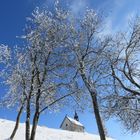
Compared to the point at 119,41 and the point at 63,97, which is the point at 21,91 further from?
the point at 119,41

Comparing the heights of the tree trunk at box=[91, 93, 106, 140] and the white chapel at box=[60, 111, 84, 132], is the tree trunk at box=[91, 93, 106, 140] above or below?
below

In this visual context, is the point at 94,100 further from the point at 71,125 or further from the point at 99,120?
the point at 71,125

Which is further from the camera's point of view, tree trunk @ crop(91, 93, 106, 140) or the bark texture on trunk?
the bark texture on trunk

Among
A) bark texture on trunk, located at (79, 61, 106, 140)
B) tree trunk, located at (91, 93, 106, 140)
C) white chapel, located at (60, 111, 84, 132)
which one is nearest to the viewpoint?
tree trunk, located at (91, 93, 106, 140)

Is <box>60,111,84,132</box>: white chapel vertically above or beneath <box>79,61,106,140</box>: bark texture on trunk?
above

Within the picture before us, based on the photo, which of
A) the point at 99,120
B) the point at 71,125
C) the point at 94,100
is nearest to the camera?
the point at 99,120

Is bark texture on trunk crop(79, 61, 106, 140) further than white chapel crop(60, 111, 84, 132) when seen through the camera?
No

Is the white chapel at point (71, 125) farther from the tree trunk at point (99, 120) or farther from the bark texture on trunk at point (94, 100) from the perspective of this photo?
the tree trunk at point (99, 120)

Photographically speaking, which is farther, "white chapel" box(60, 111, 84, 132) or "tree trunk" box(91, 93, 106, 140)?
"white chapel" box(60, 111, 84, 132)

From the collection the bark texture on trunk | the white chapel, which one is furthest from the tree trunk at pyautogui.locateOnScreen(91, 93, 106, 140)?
the white chapel

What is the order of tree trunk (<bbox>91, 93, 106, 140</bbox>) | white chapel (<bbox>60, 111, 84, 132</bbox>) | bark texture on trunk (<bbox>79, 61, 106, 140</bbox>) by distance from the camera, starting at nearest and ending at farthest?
tree trunk (<bbox>91, 93, 106, 140</bbox>) < bark texture on trunk (<bbox>79, 61, 106, 140</bbox>) < white chapel (<bbox>60, 111, 84, 132</bbox>)

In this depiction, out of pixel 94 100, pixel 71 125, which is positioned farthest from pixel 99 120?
pixel 71 125

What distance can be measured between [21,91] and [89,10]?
9.56m

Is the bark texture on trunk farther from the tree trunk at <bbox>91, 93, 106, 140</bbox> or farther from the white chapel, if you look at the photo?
the white chapel
